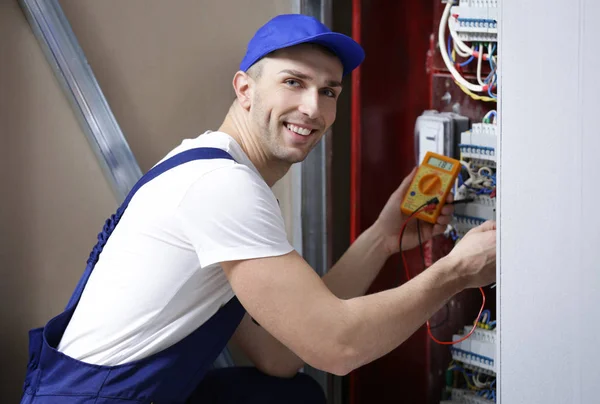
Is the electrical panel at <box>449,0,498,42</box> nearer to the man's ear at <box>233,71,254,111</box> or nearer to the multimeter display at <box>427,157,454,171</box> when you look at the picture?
the multimeter display at <box>427,157,454,171</box>

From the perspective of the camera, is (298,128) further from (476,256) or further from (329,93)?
(476,256)

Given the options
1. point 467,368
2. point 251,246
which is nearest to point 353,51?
point 251,246

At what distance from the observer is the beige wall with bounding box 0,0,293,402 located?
1.75 metres

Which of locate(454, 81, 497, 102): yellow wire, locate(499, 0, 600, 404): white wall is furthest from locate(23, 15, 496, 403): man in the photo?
locate(454, 81, 497, 102): yellow wire

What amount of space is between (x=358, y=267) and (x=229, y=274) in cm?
63

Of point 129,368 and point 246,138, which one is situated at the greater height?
point 246,138

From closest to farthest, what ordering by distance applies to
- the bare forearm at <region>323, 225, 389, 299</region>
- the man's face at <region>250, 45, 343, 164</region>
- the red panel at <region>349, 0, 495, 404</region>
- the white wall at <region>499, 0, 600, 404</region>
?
the white wall at <region>499, 0, 600, 404</region> → the man's face at <region>250, 45, 343, 164</region> → the bare forearm at <region>323, 225, 389, 299</region> → the red panel at <region>349, 0, 495, 404</region>

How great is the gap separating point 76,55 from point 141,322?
68 cm

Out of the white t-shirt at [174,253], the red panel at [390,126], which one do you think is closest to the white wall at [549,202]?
the white t-shirt at [174,253]

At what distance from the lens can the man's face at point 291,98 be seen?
4.92 feet

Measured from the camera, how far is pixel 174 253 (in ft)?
4.55

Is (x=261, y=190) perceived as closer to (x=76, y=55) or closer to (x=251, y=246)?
(x=251, y=246)

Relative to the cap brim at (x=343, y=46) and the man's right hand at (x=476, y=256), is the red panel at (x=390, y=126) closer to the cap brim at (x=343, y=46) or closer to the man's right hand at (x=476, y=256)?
the cap brim at (x=343, y=46)

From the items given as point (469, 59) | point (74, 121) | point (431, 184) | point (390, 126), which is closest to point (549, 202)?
point (431, 184)
